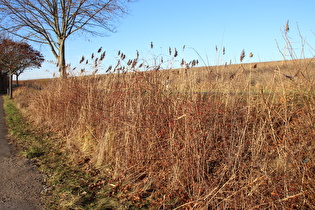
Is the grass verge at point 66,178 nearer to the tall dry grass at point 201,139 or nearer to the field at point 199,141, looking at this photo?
the field at point 199,141

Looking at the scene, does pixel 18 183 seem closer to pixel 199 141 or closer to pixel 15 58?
pixel 199 141

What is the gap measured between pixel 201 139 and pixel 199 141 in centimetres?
4

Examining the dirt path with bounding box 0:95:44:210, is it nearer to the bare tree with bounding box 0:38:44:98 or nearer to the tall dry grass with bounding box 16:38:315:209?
the tall dry grass with bounding box 16:38:315:209

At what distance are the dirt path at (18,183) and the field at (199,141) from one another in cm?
59

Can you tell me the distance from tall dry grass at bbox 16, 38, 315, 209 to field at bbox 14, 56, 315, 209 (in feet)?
0.05

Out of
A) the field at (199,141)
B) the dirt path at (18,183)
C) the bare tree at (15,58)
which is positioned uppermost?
the bare tree at (15,58)

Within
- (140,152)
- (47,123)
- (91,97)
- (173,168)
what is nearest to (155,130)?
(140,152)

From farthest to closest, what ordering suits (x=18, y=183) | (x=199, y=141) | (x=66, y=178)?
(x=66, y=178), (x=18, y=183), (x=199, y=141)

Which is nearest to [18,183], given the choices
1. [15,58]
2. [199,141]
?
[199,141]

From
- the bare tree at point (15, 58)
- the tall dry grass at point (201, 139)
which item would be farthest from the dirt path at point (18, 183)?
the bare tree at point (15, 58)

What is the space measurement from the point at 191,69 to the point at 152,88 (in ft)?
3.28

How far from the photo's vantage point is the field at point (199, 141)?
2441 mm

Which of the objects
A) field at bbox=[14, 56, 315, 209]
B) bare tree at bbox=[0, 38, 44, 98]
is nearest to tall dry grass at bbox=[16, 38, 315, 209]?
field at bbox=[14, 56, 315, 209]

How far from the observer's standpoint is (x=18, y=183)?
11.2 ft
